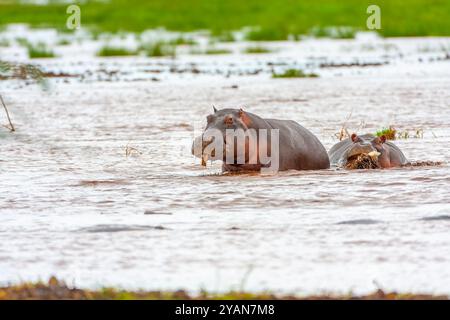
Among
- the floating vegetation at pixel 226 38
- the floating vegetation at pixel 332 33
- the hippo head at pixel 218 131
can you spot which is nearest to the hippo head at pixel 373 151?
the hippo head at pixel 218 131

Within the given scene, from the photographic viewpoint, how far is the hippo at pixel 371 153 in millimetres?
10453

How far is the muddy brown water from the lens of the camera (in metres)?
6.19

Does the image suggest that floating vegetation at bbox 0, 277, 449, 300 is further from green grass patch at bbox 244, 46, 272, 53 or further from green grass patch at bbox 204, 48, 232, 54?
green grass patch at bbox 204, 48, 232, 54

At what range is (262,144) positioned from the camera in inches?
392

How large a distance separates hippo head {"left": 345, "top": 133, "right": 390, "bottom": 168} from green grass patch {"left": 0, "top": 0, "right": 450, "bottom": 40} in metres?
26.2

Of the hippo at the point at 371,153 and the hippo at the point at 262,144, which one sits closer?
the hippo at the point at 262,144

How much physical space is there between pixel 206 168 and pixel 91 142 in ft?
9.25

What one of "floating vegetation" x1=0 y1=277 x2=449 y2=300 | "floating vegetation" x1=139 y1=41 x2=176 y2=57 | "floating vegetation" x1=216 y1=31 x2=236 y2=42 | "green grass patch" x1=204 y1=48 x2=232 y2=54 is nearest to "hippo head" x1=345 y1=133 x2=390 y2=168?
"floating vegetation" x1=0 y1=277 x2=449 y2=300

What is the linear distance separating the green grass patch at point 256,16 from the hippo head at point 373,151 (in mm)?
26199

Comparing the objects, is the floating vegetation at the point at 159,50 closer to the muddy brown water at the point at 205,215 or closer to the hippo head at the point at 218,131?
the muddy brown water at the point at 205,215

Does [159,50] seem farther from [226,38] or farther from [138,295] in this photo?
[138,295]

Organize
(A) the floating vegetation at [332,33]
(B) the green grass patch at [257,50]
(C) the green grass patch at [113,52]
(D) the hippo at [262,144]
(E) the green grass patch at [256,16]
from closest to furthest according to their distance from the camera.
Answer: (D) the hippo at [262,144] < (C) the green grass patch at [113,52] < (B) the green grass patch at [257,50] < (A) the floating vegetation at [332,33] < (E) the green grass patch at [256,16]

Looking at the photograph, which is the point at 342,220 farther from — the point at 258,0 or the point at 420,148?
the point at 258,0
